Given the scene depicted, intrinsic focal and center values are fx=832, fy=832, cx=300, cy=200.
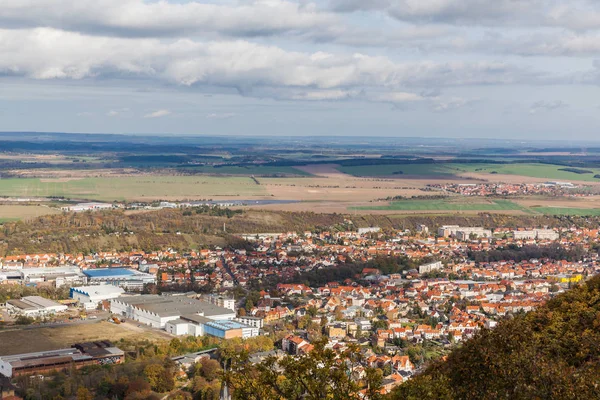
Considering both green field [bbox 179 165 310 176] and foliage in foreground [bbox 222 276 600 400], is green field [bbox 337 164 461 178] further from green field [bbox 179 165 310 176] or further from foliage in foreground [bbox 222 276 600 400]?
foliage in foreground [bbox 222 276 600 400]

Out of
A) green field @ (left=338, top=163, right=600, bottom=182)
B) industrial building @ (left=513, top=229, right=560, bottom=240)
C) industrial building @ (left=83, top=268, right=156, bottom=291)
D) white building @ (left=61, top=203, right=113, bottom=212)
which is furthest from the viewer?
green field @ (left=338, top=163, right=600, bottom=182)

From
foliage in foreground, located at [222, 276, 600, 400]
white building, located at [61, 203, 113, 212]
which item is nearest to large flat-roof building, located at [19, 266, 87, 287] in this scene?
white building, located at [61, 203, 113, 212]

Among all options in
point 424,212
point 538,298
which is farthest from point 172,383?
point 424,212

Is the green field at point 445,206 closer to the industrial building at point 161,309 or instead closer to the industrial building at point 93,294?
the industrial building at point 93,294

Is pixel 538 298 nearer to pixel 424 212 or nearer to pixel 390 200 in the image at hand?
pixel 424 212

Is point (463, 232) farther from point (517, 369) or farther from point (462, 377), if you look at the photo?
point (517, 369)

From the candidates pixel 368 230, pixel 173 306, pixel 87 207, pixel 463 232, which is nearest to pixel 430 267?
pixel 463 232
